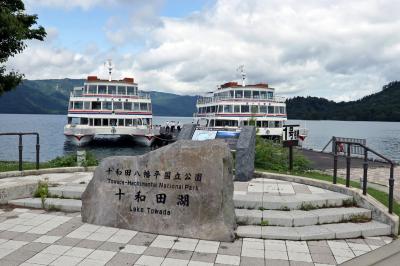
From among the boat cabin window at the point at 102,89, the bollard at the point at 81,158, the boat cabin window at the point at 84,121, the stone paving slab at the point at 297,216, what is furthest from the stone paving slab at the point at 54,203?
the boat cabin window at the point at 84,121

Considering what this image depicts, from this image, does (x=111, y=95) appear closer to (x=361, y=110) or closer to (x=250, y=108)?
(x=250, y=108)

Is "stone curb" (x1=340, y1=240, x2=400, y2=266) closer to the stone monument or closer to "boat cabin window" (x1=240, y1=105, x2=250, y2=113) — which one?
the stone monument

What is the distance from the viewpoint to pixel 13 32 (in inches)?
420

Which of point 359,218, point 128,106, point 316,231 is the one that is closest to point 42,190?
point 316,231

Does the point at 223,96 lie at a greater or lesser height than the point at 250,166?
greater

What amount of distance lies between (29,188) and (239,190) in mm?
3977

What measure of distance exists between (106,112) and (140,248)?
33.0 metres

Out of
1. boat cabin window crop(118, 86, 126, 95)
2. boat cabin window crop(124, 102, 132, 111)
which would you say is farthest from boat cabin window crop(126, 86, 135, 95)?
boat cabin window crop(124, 102, 132, 111)

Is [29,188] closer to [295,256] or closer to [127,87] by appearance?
[295,256]

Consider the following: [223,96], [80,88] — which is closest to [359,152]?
[223,96]

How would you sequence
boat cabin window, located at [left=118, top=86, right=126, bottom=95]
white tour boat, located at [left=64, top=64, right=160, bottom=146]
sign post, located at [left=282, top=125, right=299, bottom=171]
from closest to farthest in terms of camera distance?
sign post, located at [left=282, top=125, right=299, bottom=171] < white tour boat, located at [left=64, top=64, right=160, bottom=146] < boat cabin window, located at [left=118, top=86, right=126, bottom=95]

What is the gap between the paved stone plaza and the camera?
4.59 m

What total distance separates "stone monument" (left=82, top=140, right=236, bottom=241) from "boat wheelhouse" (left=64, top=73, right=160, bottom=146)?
1231 inches

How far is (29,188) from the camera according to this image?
7219 millimetres
